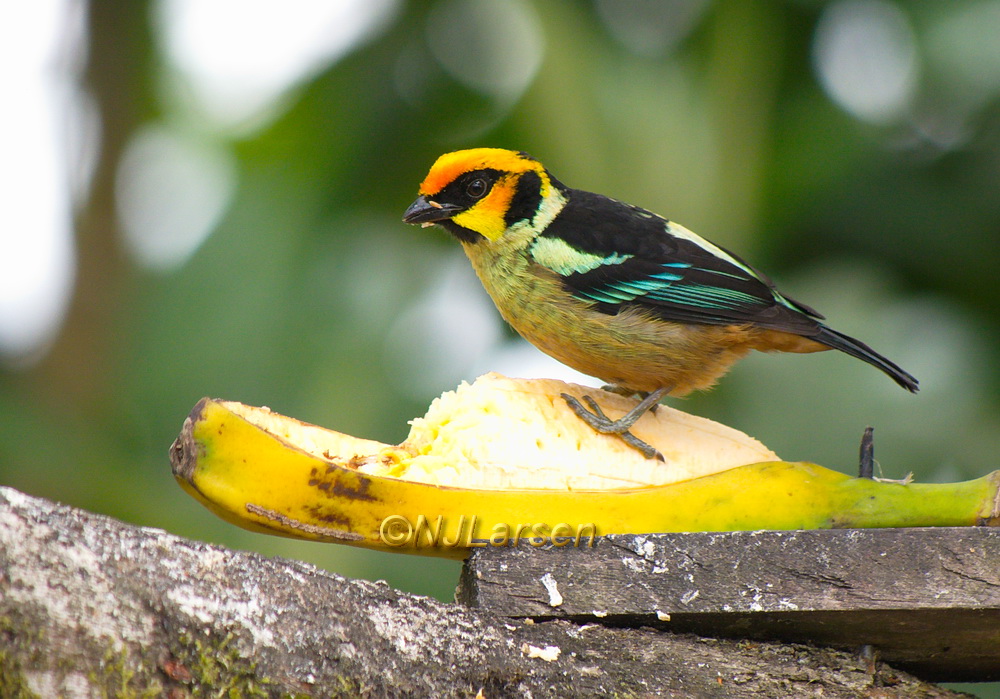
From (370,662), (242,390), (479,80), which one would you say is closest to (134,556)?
(370,662)

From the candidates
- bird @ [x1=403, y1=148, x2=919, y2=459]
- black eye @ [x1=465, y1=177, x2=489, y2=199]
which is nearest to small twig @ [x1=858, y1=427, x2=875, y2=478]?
bird @ [x1=403, y1=148, x2=919, y2=459]

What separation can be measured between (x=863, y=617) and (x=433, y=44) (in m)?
6.81

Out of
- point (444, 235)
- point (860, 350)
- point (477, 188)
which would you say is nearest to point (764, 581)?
point (860, 350)

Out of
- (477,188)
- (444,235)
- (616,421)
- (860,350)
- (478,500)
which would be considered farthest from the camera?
(444,235)

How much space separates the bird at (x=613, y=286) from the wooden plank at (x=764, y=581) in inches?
28.7

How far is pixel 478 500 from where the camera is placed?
2.19 meters

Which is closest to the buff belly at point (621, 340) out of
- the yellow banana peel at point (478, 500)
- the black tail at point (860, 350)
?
the black tail at point (860, 350)

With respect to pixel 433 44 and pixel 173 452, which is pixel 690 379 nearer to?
pixel 173 452

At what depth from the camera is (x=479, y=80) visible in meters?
7.73

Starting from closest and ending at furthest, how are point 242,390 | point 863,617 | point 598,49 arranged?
point 863,617 < point 242,390 < point 598,49

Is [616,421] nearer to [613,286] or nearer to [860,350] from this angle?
[613,286]

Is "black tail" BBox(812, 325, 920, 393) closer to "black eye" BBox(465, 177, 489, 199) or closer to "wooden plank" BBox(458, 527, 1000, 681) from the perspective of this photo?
"wooden plank" BBox(458, 527, 1000, 681)

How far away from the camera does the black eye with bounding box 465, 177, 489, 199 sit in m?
3.26

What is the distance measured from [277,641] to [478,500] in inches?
23.5
